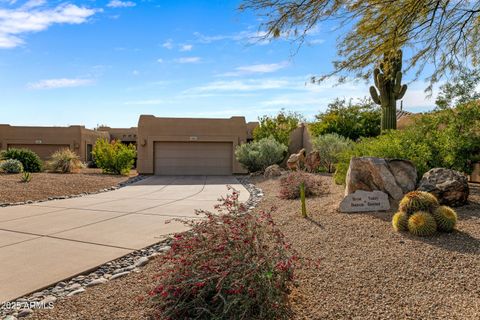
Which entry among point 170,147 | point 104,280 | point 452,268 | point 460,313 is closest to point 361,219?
point 452,268

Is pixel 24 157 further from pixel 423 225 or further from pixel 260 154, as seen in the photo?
pixel 423 225

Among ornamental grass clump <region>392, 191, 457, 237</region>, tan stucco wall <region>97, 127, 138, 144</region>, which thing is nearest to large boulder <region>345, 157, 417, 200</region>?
ornamental grass clump <region>392, 191, 457, 237</region>

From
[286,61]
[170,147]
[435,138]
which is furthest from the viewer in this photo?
[170,147]

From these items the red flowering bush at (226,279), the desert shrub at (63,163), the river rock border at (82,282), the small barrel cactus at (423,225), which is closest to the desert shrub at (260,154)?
the desert shrub at (63,163)

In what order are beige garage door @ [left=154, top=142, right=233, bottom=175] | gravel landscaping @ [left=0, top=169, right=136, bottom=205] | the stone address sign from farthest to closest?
beige garage door @ [left=154, top=142, right=233, bottom=175]
gravel landscaping @ [left=0, top=169, right=136, bottom=205]
the stone address sign

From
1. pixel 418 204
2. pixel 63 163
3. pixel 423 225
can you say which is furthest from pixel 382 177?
pixel 63 163

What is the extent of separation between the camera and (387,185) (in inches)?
259

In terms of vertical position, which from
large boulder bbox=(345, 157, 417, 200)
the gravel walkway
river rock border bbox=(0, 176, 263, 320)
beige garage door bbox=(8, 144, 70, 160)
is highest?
beige garage door bbox=(8, 144, 70, 160)

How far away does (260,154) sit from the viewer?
52.5 feet

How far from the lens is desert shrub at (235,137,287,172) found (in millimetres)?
16094

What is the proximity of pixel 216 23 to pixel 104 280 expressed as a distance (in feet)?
18.5

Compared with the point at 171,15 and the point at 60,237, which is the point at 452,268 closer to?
the point at 60,237

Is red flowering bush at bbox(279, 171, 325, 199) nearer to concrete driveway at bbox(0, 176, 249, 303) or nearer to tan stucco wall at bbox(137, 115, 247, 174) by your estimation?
concrete driveway at bbox(0, 176, 249, 303)

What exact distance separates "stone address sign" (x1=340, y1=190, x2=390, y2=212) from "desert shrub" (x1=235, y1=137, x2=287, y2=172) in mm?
9869
